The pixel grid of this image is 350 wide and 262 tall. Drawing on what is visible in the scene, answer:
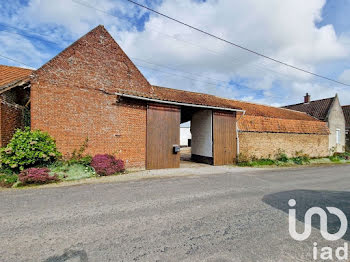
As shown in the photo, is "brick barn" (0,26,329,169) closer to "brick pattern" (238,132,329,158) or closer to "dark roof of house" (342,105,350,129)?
"brick pattern" (238,132,329,158)

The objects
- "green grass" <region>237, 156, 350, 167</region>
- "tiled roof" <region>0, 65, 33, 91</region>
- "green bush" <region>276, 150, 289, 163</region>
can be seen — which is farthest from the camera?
"green bush" <region>276, 150, 289, 163</region>

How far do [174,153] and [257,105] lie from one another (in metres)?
11.9

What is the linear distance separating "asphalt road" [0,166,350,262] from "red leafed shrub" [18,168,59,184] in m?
0.83

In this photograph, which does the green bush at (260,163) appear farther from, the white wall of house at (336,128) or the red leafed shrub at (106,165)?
the white wall of house at (336,128)

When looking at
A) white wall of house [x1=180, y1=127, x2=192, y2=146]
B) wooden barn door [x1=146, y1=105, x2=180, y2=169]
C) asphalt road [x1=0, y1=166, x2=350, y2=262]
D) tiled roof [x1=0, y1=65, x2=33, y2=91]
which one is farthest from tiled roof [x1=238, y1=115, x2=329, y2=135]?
white wall of house [x1=180, y1=127, x2=192, y2=146]

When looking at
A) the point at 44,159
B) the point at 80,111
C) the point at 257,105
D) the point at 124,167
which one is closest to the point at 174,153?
the point at 124,167

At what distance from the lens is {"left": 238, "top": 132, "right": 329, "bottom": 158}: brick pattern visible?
1296 cm

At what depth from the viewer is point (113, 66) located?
9.57 m

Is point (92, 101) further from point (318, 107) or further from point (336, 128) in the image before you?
point (336, 128)

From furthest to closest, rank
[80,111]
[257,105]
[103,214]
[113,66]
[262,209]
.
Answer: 1. [257,105]
2. [113,66]
3. [80,111]
4. [262,209]
5. [103,214]

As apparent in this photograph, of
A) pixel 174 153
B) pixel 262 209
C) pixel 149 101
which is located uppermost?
pixel 149 101

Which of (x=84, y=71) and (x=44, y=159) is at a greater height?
(x=84, y=71)

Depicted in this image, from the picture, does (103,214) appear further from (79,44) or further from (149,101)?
(79,44)

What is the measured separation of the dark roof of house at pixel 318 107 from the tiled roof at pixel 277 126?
4.65 meters
